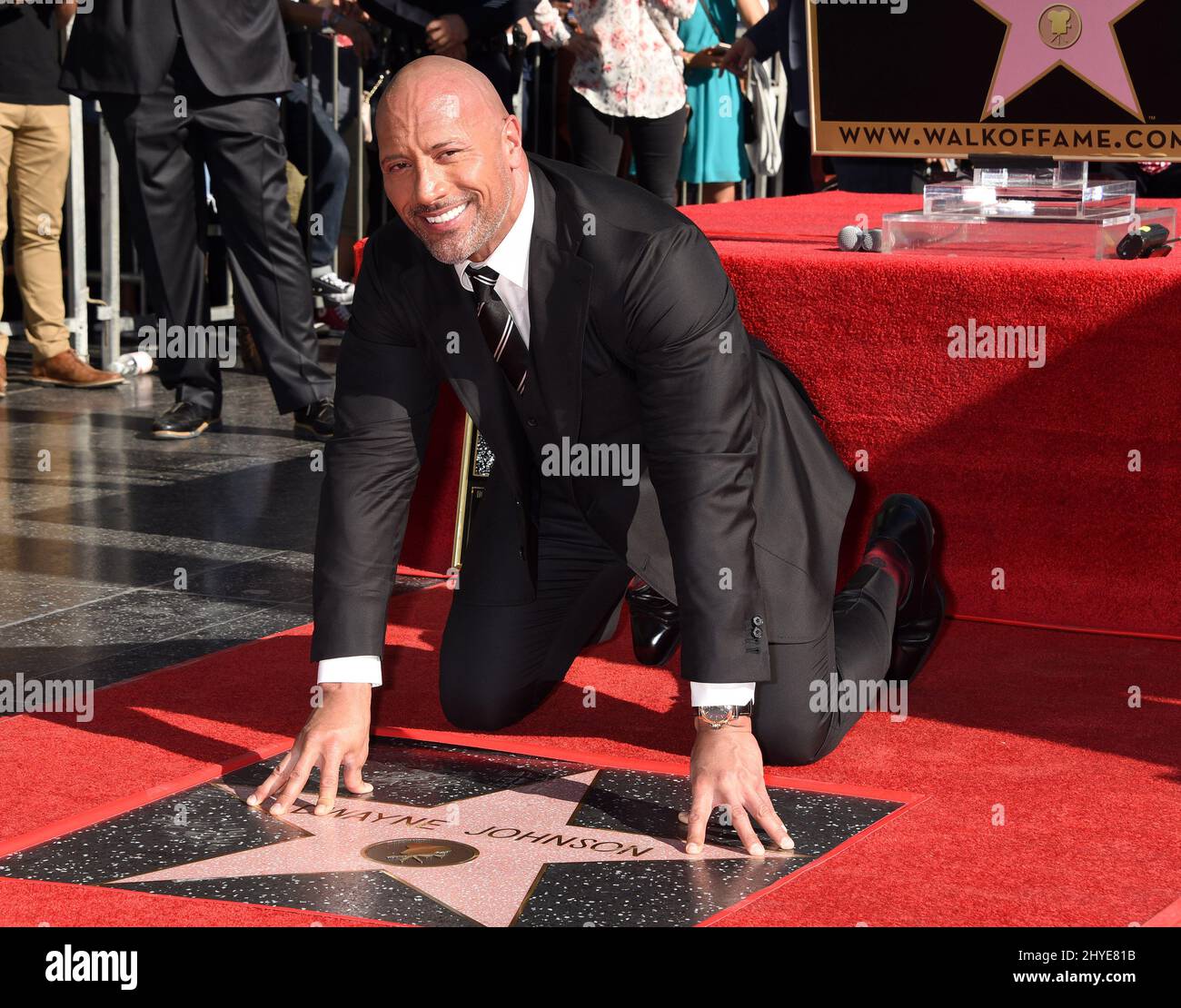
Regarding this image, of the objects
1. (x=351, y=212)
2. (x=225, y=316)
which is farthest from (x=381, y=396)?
(x=351, y=212)

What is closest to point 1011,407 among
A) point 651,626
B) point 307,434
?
point 651,626

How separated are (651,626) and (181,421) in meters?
2.83

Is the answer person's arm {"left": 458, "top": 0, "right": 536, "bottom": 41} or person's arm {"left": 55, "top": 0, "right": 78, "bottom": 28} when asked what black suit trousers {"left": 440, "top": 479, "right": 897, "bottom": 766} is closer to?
person's arm {"left": 458, "top": 0, "right": 536, "bottom": 41}

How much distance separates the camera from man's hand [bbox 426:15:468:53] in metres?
5.91

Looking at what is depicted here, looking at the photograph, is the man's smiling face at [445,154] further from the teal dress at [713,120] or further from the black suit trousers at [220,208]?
the teal dress at [713,120]

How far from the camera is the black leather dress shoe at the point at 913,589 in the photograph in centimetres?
336

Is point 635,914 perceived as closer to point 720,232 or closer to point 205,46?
point 720,232

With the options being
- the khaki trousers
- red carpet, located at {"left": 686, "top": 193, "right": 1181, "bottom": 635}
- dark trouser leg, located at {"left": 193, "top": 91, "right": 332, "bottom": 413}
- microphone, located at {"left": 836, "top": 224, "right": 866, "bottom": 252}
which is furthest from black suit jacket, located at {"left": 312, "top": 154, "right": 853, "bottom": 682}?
the khaki trousers

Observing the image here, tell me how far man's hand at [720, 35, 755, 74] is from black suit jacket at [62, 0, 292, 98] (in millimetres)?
1534

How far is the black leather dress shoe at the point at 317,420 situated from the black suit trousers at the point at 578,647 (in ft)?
8.87

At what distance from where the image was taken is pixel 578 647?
10.6 feet

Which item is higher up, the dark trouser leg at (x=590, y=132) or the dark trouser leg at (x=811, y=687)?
the dark trouser leg at (x=590, y=132)

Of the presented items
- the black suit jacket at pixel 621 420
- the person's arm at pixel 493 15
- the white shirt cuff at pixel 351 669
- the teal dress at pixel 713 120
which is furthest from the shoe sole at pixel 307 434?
the white shirt cuff at pixel 351 669

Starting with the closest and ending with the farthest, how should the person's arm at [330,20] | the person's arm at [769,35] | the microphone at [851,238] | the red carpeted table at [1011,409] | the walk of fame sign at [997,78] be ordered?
the red carpeted table at [1011,409], the walk of fame sign at [997,78], the microphone at [851,238], the person's arm at [769,35], the person's arm at [330,20]
